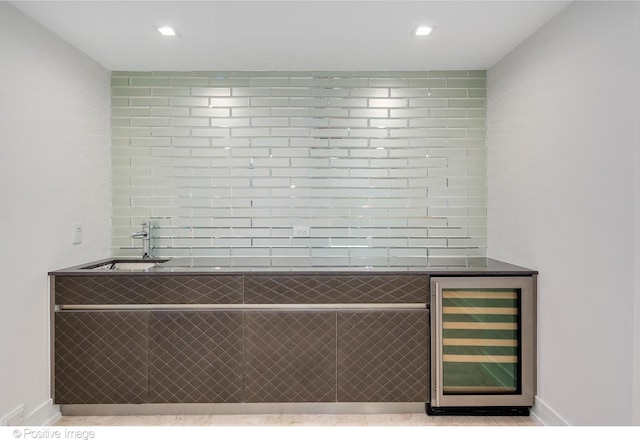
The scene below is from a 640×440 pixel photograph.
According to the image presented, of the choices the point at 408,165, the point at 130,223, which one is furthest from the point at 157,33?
the point at 408,165

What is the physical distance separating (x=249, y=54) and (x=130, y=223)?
157 cm

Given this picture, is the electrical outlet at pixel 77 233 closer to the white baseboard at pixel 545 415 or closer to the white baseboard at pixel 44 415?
the white baseboard at pixel 44 415

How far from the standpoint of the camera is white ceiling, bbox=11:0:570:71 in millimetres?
2297

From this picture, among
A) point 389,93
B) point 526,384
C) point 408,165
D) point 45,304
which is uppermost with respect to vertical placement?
point 389,93

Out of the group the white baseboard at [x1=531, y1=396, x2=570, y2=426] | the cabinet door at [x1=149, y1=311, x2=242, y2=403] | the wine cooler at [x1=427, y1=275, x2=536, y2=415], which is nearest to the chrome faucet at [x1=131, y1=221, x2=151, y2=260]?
the cabinet door at [x1=149, y1=311, x2=242, y2=403]

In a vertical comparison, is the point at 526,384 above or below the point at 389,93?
below

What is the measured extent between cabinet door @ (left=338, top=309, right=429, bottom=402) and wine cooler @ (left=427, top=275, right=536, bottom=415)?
0.26 ft

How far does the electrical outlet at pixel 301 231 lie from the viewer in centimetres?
326

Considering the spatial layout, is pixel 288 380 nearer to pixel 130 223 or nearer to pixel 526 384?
pixel 526 384

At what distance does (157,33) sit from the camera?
2.62 metres

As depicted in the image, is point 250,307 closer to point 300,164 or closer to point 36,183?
point 300,164

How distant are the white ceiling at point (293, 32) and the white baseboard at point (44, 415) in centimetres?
228

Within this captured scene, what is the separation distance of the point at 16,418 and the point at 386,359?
83.0 inches
